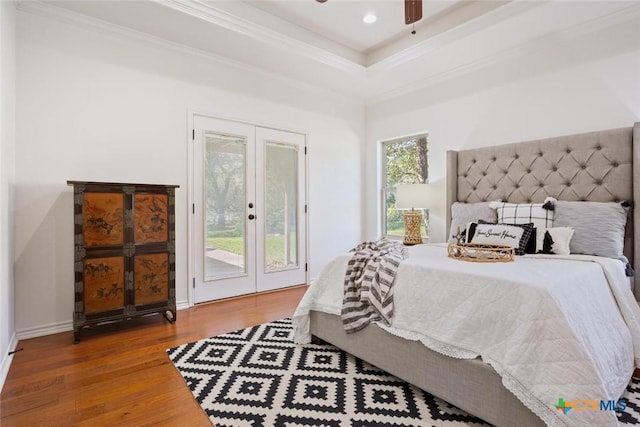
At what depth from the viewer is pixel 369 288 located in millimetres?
2010

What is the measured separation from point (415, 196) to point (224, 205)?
206cm

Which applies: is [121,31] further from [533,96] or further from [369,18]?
[533,96]

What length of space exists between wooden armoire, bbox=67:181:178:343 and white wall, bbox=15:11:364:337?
0.40m

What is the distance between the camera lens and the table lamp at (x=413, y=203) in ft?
12.3

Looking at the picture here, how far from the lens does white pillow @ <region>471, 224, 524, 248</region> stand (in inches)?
94.9

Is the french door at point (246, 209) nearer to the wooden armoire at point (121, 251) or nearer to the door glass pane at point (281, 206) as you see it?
the door glass pane at point (281, 206)

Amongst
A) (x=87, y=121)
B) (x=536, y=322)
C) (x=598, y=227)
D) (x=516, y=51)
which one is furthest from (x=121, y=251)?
(x=516, y=51)

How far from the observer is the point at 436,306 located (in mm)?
1691

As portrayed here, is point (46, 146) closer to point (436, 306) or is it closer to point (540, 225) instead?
point (436, 306)

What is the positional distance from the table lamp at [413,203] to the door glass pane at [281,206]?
4.13 feet

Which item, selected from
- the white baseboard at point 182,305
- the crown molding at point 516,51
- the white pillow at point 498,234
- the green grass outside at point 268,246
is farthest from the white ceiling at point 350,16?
the white baseboard at point 182,305

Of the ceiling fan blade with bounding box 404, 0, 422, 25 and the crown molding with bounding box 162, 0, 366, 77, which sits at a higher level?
the crown molding with bounding box 162, 0, 366, 77

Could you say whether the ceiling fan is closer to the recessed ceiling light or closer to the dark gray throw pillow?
the recessed ceiling light

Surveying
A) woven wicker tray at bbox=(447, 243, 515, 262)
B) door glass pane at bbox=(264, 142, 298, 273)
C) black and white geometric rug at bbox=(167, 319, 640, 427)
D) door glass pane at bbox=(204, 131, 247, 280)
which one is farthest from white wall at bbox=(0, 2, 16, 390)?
woven wicker tray at bbox=(447, 243, 515, 262)
